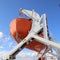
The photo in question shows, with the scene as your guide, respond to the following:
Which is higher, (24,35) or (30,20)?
(30,20)

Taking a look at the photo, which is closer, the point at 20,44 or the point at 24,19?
the point at 20,44

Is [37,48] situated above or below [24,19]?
below

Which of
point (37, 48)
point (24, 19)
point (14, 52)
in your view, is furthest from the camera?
point (37, 48)

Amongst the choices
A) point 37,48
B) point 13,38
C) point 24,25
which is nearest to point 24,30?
point 24,25

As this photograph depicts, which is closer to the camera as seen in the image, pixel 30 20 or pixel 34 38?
pixel 34 38

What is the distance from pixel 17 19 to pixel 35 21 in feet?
10.3

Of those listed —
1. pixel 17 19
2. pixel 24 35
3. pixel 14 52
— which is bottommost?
pixel 14 52

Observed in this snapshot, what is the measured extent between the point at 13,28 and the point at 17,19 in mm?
1704

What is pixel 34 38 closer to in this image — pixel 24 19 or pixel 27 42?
pixel 27 42

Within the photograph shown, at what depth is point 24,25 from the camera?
114 ft

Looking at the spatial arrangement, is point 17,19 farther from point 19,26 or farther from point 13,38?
point 13,38

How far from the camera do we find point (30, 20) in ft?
117

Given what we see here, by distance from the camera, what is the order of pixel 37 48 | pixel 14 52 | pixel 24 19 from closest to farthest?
pixel 14 52
pixel 24 19
pixel 37 48

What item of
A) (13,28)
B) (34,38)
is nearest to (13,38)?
(13,28)
